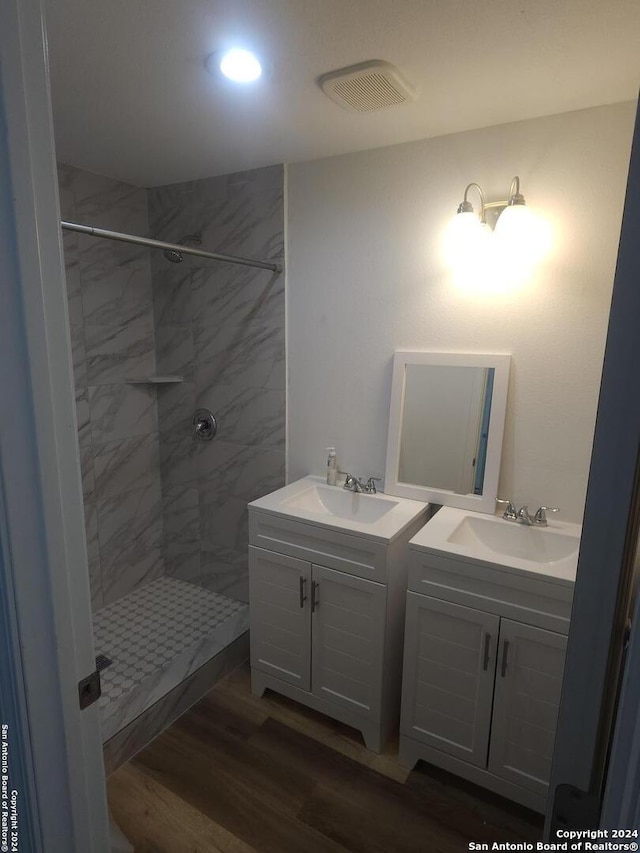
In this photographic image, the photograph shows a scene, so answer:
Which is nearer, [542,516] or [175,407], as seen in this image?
[542,516]

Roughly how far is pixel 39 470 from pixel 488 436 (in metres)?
1.66

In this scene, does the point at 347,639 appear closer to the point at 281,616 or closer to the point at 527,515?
the point at 281,616

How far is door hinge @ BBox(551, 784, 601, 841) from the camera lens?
503 millimetres

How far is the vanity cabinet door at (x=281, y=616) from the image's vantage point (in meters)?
1.95

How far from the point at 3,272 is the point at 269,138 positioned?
1636 millimetres

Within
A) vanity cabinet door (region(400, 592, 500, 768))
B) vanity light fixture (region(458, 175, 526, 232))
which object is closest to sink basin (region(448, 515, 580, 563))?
vanity cabinet door (region(400, 592, 500, 768))

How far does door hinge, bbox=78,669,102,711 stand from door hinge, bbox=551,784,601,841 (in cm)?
68

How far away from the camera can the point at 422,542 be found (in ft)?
5.51

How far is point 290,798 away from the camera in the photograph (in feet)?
5.48

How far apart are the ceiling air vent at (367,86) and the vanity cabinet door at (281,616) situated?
65.8 inches

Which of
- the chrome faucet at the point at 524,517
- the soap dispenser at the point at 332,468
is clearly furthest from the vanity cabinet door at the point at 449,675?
the soap dispenser at the point at 332,468

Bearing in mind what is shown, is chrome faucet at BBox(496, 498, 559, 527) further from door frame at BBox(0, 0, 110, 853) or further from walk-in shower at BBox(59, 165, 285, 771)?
door frame at BBox(0, 0, 110, 853)

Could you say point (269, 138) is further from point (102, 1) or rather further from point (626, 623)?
point (626, 623)

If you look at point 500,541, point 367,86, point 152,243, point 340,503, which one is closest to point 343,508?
point 340,503
